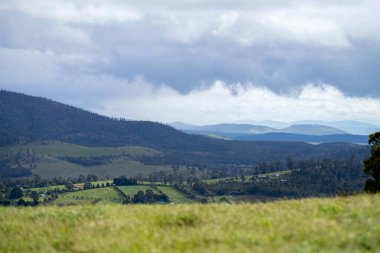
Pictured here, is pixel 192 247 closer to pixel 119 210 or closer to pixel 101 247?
pixel 101 247

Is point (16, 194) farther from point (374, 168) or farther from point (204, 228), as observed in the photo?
point (204, 228)

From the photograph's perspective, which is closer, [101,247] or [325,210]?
[101,247]

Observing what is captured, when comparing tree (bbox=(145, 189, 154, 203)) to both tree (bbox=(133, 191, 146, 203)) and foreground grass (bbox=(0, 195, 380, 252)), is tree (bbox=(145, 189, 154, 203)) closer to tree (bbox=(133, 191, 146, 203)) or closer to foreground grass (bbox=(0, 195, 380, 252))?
tree (bbox=(133, 191, 146, 203))

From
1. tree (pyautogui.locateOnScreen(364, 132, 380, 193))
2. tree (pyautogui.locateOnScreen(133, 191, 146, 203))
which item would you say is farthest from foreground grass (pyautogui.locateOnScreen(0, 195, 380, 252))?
tree (pyautogui.locateOnScreen(133, 191, 146, 203))

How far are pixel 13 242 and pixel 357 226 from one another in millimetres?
11187

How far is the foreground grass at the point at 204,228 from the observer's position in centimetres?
1398

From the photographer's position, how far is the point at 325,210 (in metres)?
18.7

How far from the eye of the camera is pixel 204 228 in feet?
53.0

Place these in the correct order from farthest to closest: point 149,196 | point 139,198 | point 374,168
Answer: point 149,196 → point 139,198 → point 374,168

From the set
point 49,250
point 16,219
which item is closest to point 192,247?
point 49,250

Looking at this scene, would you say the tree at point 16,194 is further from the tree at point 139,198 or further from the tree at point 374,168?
the tree at point 374,168

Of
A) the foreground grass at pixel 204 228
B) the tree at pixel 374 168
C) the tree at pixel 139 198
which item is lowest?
the tree at pixel 139 198

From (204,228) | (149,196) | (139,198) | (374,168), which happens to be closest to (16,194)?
(139,198)

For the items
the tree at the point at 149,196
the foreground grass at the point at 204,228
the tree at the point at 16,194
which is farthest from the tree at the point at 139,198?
the foreground grass at the point at 204,228
